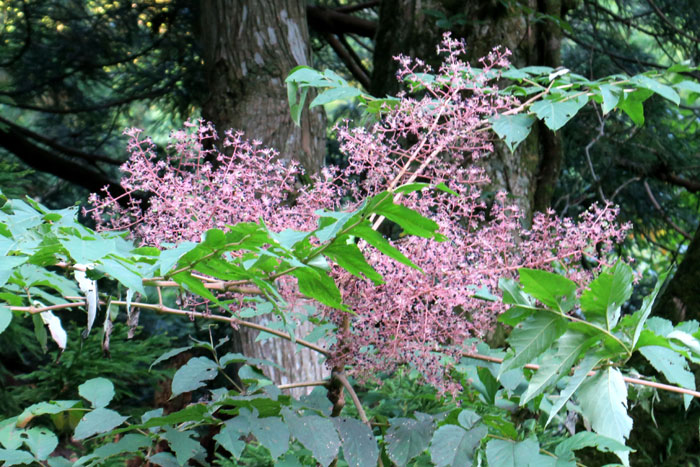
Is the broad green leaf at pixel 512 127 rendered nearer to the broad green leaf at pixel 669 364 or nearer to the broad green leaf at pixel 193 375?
the broad green leaf at pixel 669 364

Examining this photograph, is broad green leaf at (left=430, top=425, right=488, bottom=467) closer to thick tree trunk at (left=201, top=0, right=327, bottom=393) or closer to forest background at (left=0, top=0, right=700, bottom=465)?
forest background at (left=0, top=0, right=700, bottom=465)

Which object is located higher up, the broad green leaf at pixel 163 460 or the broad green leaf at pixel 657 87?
the broad green leaf at pixel 657 87

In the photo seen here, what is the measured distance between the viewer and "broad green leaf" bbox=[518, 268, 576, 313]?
763 millimetres

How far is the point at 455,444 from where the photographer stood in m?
0.93

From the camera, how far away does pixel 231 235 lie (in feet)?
2.50

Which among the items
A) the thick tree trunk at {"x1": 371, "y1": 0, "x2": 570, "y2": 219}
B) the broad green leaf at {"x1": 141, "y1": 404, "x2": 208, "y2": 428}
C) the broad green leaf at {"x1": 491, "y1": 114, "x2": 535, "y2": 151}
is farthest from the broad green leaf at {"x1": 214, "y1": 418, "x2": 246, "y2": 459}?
the thick tree trunk at {"x1": 371, "y1": 0, "x2": 570, "y2": 219}

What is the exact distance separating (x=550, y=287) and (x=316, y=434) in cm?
42

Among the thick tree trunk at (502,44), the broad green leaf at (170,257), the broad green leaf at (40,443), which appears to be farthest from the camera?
the thick tree trunk at (502,44)

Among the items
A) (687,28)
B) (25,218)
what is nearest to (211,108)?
(25,218)

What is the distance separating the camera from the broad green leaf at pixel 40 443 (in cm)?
111

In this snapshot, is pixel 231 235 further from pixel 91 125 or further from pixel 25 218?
pixel 91 125

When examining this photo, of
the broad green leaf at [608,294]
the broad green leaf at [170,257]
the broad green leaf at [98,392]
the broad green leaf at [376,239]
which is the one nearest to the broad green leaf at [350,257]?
the broad green leaf at [376,239]

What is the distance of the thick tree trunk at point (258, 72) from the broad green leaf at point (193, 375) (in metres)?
1.49

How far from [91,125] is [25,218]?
189 inches
